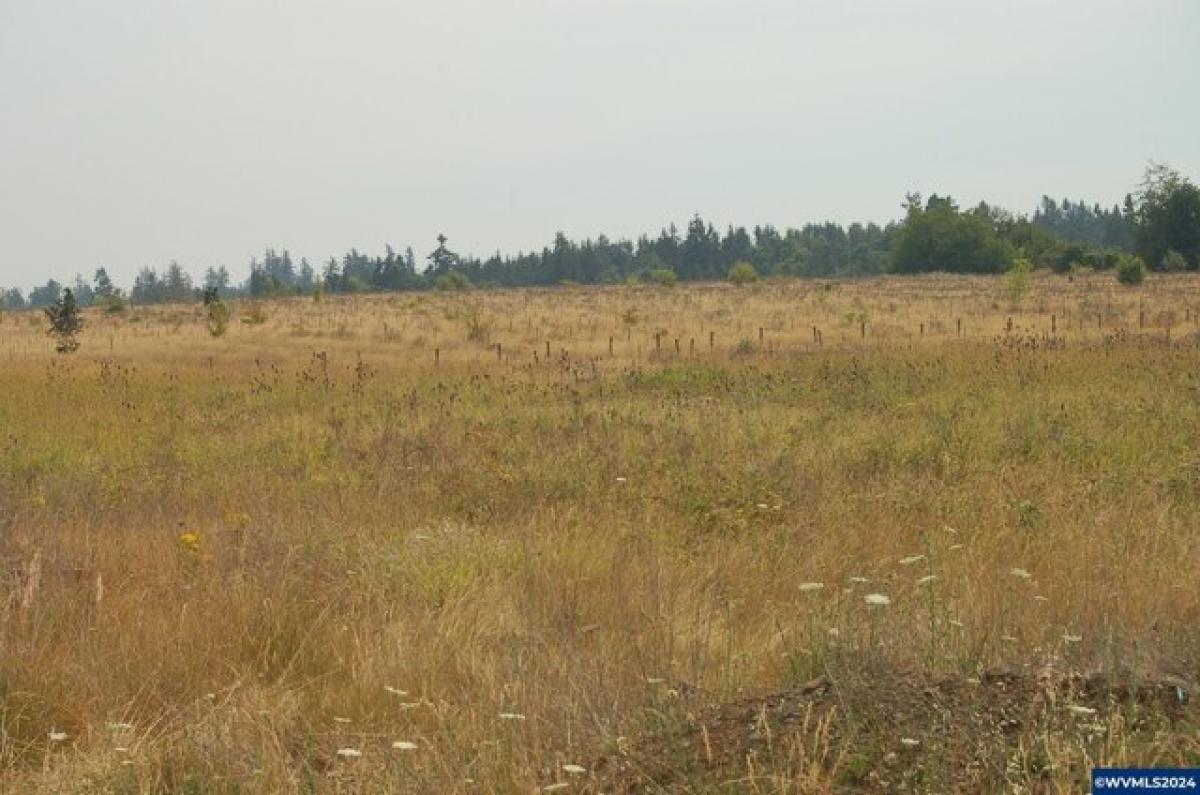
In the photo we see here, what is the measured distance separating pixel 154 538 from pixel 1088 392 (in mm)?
9858

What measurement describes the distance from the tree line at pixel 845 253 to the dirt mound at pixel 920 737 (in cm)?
3339

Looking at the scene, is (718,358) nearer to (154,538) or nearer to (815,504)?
(815,504)

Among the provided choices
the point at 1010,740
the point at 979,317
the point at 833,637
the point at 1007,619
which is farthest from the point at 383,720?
the point at 979,317

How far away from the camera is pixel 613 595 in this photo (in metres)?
4.75

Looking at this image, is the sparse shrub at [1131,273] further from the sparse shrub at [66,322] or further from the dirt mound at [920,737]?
the dirt mound at [920,737]

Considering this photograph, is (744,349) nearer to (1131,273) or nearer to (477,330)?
(477,330)

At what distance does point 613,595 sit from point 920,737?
2.14 meters

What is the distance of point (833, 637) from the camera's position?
3676 mm

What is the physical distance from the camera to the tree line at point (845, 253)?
2564 inches

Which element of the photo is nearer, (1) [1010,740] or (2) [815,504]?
(1) [1010,740]

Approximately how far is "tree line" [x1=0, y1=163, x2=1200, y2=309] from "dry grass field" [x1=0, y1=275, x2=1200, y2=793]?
90.5ft

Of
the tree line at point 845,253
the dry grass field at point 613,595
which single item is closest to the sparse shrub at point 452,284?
the tree line at point 845,253

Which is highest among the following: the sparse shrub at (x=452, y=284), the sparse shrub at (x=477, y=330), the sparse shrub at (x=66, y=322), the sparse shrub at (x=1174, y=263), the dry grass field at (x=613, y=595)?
the sparse shrub at (x=452, y=284)

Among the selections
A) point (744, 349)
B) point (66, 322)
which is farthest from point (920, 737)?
point (66, 322)
